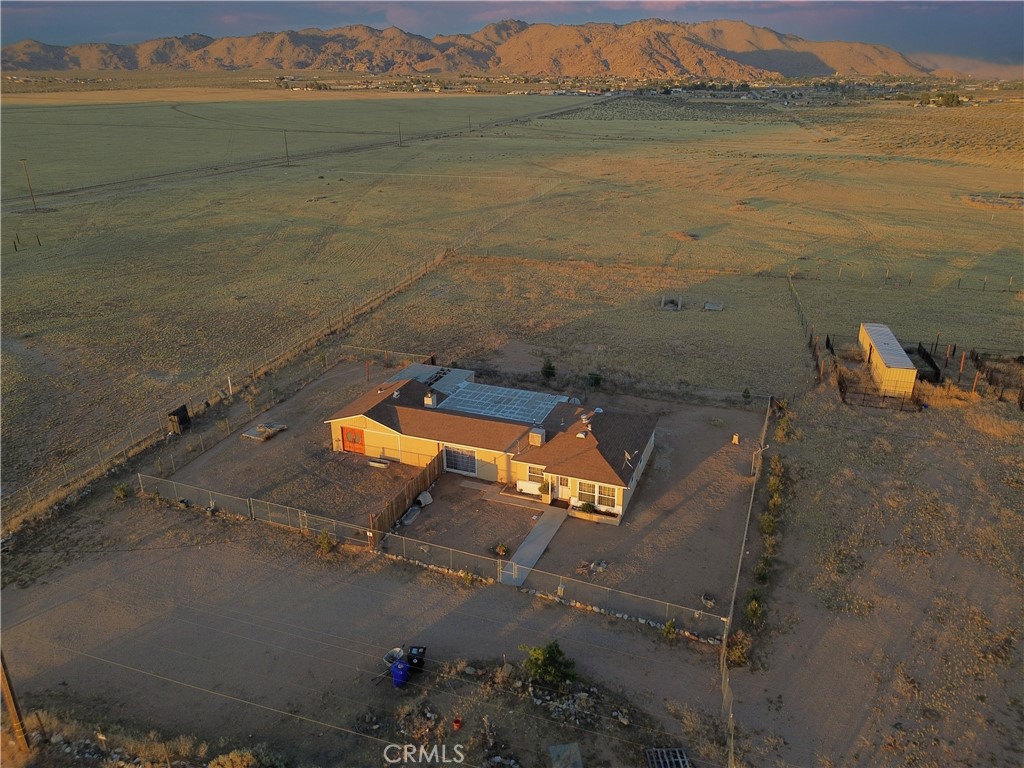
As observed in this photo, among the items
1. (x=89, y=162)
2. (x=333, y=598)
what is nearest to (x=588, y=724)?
(x=333, y=598)

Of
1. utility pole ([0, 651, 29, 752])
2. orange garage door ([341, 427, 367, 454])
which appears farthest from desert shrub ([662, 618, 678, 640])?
utility pole ([0, 651, 29, 752])

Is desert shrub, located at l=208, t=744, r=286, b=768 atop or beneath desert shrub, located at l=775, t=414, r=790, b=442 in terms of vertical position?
beneath

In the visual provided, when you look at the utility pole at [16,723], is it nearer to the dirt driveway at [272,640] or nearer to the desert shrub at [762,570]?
the dirt driveway at [272,640]

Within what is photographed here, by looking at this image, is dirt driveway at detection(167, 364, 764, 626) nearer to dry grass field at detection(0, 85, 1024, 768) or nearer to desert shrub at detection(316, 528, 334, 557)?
desert shrub at detection(316, 528, 334, 557)

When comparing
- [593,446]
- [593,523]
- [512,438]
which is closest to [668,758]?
[593,523]

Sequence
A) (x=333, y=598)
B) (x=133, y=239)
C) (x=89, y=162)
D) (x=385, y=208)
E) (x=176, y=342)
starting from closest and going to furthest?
(x=333, y=598) < (x=176, y=342) < (x=133, y=239) < (x=385, y=208) < (x=89, y=162)

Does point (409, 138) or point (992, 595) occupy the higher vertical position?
point (409, 138)

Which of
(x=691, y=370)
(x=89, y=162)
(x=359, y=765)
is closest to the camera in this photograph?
(x=359, y=765)

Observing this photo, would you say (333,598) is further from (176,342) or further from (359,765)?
(176,342)
